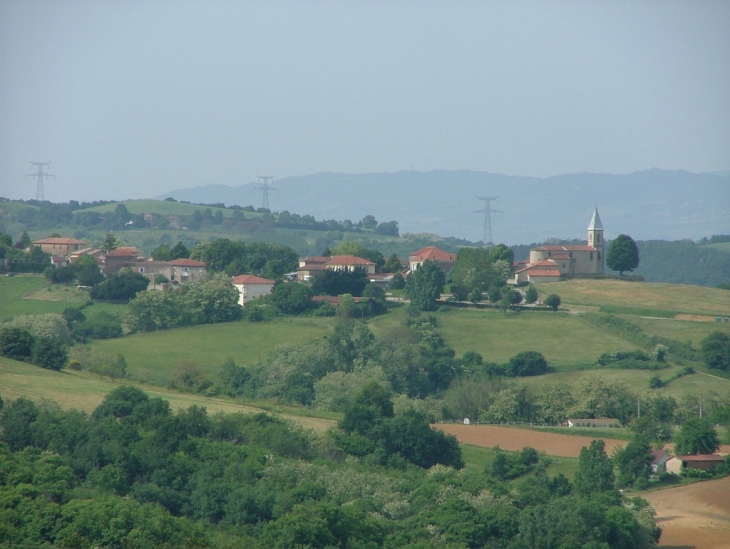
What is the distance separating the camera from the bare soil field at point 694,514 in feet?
98.2

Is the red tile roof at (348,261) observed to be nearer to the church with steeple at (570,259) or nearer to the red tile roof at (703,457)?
the church with steeple at (570,259)

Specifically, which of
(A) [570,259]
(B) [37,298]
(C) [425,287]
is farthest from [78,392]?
(A) [570,259]

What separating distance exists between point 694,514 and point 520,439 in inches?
426

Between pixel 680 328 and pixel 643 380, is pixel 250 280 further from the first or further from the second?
pixel 643 380

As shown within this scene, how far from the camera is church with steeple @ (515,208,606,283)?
74.6m

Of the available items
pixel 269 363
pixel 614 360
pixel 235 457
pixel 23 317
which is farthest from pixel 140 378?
pixel 614 360

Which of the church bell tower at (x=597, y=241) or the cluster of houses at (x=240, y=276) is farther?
the church bell tower at (x=597, y=241)

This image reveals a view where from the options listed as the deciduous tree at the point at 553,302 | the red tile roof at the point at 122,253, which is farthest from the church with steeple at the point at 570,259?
the red tile roof at the point at 122,253

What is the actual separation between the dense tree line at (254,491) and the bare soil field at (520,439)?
2.59 metres

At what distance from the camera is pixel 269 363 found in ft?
181

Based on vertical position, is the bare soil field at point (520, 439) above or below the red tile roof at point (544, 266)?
below

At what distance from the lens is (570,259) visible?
78438 mm

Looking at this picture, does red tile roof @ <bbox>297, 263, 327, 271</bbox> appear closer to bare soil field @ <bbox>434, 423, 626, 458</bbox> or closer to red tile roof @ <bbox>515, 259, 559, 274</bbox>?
red tile roof @ <bbox>515, 259, 559, 274</bbox>

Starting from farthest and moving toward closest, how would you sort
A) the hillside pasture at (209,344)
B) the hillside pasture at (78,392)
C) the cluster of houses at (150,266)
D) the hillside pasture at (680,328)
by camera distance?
the cluster of houses at (150,266), the hillside pasture at (680,328), the hillside pasture at (209,344), the hillside pasture at (78,392)
